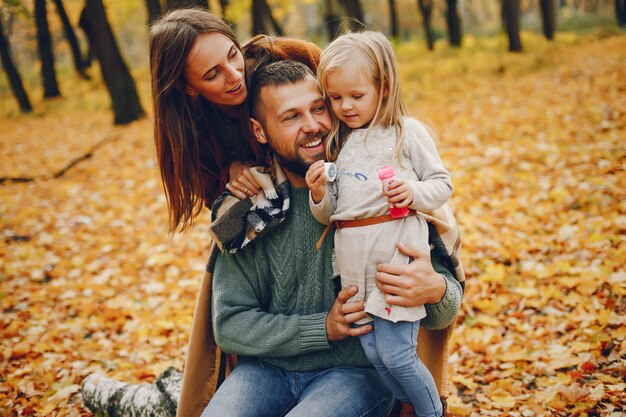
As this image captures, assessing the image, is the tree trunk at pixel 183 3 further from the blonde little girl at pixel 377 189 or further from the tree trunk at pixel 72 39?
the tree trunk at pixel 72 39

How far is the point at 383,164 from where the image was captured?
2.12 meters

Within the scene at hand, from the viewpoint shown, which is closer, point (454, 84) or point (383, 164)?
point (383, 164)

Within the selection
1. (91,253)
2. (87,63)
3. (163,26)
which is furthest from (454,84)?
(87,63)

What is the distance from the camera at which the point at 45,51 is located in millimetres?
15734

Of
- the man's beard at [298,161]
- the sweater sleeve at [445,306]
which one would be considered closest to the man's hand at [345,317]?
the sweater sleeve at [445,306]

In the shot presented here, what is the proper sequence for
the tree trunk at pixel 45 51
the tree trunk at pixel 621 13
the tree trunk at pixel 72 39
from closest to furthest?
the tree trunk at pixel 45 51 < the tree trunk at pixel 72 39 < the tree trunk at pixel 621 13

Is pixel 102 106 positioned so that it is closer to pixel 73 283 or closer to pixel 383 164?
pixel 73 283

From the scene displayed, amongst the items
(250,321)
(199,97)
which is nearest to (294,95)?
(199,97)

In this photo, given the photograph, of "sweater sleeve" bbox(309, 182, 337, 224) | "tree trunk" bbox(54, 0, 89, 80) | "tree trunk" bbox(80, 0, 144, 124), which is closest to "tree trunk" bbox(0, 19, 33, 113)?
"tree trunk" bbox(54, 0, 89, 80)

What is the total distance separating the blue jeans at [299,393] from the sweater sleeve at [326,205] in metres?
0.75

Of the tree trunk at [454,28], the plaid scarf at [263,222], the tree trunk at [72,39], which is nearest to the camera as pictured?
the plaid scarf at [263,222]

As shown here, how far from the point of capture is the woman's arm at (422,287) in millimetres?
1942

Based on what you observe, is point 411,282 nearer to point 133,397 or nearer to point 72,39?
point 133,397

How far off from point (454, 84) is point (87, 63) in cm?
1515
